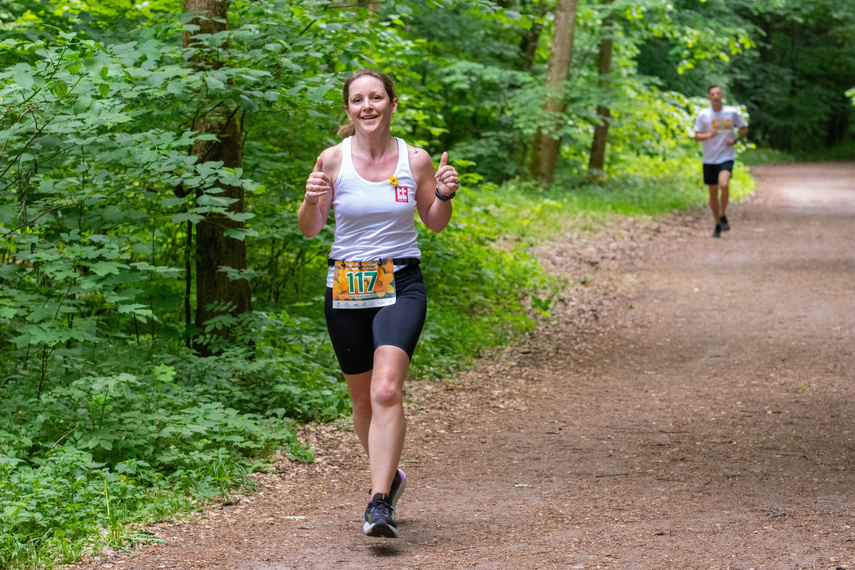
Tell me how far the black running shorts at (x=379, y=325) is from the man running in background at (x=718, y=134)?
10.2 m

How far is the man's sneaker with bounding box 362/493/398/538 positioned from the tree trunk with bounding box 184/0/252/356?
8.96 ft

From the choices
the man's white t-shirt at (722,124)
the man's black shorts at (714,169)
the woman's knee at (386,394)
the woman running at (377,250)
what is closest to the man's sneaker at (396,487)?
the woman running at (377,250)

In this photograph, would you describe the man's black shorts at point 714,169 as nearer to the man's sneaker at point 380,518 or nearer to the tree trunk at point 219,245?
the tree trunk at point 219,245

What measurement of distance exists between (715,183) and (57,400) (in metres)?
11.2

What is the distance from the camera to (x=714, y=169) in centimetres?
1360

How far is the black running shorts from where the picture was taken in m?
3.96

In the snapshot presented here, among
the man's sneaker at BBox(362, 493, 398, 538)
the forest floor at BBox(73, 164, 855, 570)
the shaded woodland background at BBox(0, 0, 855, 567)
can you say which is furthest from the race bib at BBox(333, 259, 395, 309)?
the shaded woodland background at BBox(0, 0, 855, 567)

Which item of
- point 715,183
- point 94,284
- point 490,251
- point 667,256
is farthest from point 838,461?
point 715,183

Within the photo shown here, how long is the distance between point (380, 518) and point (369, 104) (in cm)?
188

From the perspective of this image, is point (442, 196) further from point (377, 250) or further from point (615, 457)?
point (615, 457)

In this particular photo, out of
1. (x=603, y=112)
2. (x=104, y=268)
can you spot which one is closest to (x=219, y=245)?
(x=104, y=268)

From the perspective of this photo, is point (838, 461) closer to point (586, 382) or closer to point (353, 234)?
point (586, 382)

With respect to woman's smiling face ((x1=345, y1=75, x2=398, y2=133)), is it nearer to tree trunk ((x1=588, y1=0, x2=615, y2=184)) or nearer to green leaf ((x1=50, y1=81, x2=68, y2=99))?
green leaf ((x1=50, y1=81, x2=68, y2=99))

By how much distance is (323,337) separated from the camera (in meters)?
7.35
